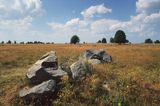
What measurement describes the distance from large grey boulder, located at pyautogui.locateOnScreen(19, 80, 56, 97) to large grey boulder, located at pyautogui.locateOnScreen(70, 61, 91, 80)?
5.08 ft

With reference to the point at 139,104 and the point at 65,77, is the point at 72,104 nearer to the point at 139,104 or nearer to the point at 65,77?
the point at 65,77

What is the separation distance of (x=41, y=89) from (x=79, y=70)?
118 inches

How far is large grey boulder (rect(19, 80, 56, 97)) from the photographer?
53.7 ft

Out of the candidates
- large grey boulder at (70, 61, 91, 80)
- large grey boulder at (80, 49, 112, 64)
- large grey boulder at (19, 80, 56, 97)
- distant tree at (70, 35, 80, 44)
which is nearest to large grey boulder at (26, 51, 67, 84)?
large grey boulder at (70, 61, 91, 80)

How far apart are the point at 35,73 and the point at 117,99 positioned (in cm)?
596

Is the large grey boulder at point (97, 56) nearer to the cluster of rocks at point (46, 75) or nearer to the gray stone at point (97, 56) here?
the gray stone at point (97, 56)

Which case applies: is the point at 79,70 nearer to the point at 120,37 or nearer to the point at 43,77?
the point at 43,77

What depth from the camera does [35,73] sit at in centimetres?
1803

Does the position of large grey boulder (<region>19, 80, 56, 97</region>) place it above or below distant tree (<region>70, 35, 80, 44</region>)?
below

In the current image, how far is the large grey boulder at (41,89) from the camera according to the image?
645 inches

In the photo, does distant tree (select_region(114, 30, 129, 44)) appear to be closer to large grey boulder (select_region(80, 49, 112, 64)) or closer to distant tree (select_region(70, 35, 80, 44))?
distant tree (select_region(70, 35, 80, 44))

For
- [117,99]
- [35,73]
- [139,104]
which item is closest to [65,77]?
[35,73]

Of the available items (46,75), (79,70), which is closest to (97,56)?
(79,70)

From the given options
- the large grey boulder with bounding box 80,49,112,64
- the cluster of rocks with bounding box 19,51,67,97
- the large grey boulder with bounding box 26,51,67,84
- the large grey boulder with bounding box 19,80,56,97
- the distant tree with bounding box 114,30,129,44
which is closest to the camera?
the large grey boulder with bounding box 19,80,56,97
